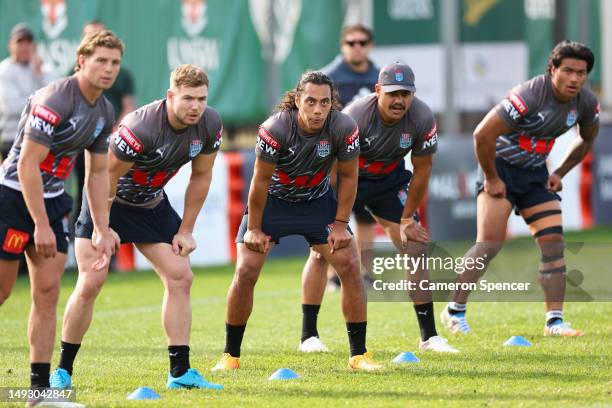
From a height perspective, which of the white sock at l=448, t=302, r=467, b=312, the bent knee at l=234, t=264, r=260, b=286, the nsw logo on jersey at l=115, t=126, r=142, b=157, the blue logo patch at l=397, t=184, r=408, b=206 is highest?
the nsw logo on jersey at l=115, t=126, r=142, b=157

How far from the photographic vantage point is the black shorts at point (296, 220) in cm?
914

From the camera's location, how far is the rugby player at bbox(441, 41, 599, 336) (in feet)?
A: 34.0

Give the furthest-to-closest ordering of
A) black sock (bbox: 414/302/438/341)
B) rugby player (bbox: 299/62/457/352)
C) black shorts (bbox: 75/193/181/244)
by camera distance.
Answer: black sock (bbox: 414/302/438/341)
rugby player (bbox: 299/62/457/352)
black shorts (bbox: 75/193/181/244)

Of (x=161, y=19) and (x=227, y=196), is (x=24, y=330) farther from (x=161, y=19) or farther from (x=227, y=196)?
(x=161, y=19)

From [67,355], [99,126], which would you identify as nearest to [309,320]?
[67,355]

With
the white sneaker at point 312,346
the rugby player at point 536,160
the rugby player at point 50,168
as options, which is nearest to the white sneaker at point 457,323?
the rugby player at point 536,160

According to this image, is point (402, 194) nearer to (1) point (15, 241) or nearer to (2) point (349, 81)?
(2) point (349, 81)

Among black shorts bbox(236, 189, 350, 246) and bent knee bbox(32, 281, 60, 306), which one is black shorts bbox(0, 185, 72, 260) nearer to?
bent knee bbox(32, 281, 60, 306)

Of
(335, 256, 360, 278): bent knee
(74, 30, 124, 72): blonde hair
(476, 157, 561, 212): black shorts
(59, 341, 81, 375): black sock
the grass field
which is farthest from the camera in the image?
(476, 157, 561, 212): black shorts

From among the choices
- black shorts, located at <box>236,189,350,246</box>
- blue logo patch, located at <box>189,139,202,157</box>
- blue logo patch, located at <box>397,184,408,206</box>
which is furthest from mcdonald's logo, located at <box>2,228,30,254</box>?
blue logo patch, located at <box>397,184,408,206</box>

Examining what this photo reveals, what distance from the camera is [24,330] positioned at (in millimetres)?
11516

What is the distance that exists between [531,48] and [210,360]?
1341cm

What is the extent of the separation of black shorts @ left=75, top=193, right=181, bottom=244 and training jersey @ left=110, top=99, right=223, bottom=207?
0.19ft

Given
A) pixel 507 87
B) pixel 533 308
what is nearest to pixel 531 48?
pixel 507 87
